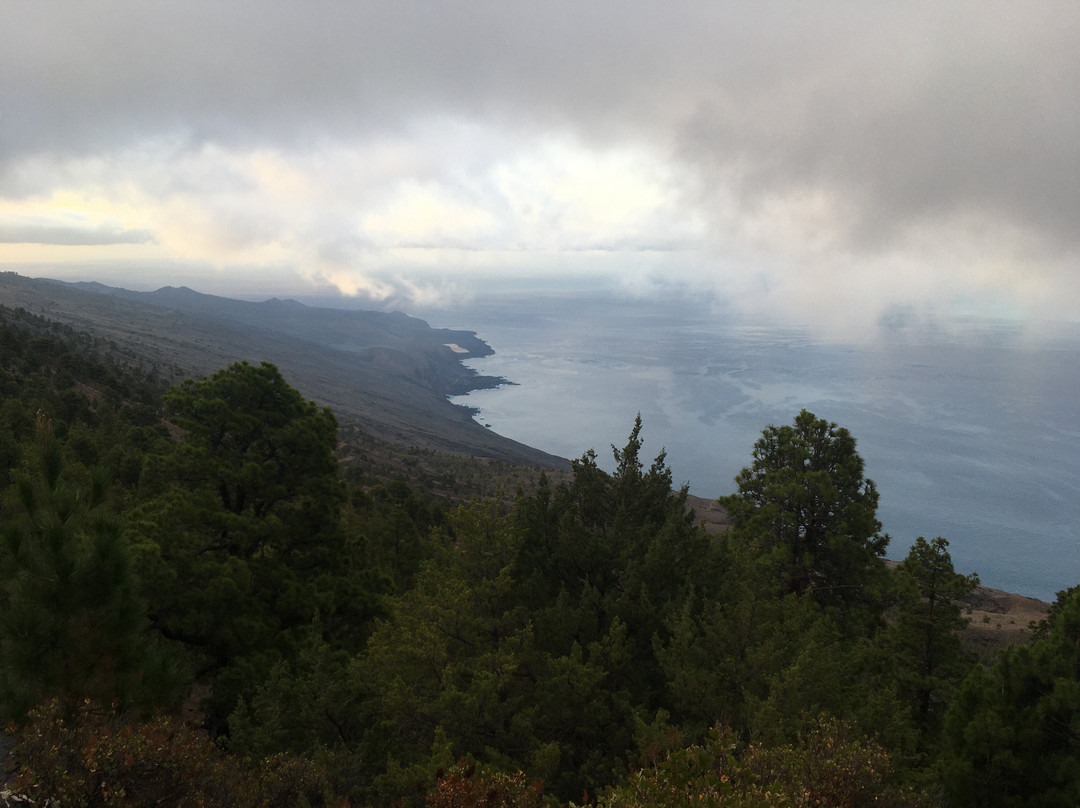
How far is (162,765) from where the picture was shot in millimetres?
5543

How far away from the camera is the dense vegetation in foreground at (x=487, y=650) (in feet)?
20.2

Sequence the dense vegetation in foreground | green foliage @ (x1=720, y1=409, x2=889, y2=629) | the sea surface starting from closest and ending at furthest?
the dense vegetation in foreground, green foliage @ (x1=720, y1=409, x2=889, y2=629), the sea surface

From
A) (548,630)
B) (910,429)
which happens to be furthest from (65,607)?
(910,429)

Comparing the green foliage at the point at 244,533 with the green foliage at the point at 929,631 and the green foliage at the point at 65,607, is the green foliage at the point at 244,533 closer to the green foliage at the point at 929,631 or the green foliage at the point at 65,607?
the green foliage at the point at 65,607

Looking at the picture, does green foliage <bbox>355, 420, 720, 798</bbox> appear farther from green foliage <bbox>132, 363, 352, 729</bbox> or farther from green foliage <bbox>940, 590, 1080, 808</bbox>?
green foliage <bbox>940, 590, 1080, 808</bbox>

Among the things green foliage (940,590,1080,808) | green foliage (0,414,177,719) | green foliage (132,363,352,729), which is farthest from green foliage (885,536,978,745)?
green foliage (0,414,177,719)

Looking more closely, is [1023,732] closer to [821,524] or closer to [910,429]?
[821,524]

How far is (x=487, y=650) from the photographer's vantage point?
988cm

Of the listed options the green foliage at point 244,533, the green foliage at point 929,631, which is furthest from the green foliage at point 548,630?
the green foliage at point 929,631

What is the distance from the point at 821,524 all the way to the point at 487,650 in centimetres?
1295

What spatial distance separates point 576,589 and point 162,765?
829 centimetres

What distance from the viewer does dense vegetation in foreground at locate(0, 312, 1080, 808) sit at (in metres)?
6.15

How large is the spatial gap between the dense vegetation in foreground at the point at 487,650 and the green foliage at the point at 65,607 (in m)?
0.03

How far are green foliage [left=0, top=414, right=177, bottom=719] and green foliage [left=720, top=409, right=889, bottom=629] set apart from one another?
48.4 ft
